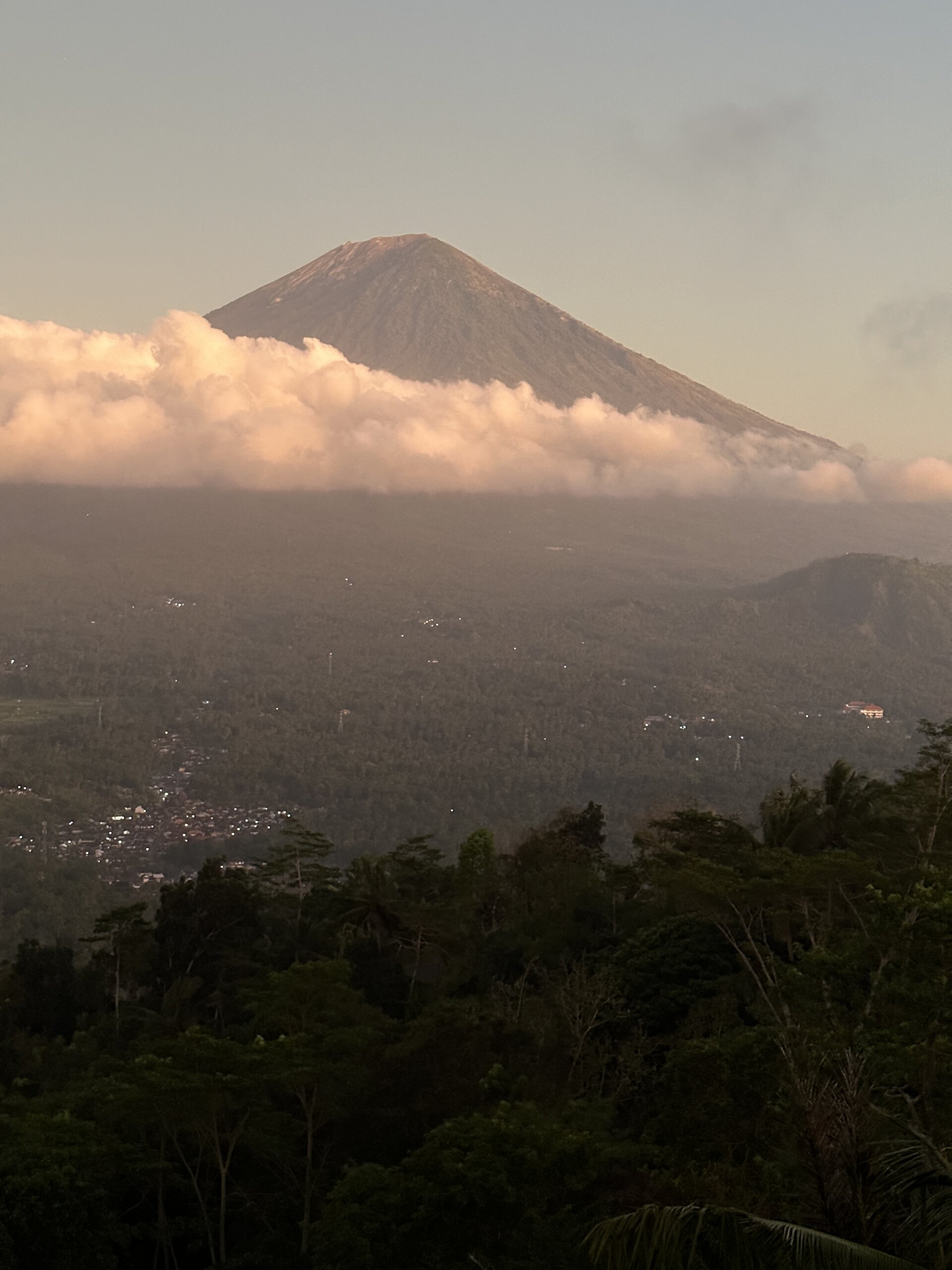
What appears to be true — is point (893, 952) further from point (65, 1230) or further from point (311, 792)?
point (311, 792)

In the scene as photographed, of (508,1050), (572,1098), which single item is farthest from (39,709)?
(572,1098)

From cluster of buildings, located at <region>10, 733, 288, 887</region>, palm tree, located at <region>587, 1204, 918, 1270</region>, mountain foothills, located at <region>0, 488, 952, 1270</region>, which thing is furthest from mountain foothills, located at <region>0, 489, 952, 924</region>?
palm tree, located at <region>587, 1204, 918, 1270</region>

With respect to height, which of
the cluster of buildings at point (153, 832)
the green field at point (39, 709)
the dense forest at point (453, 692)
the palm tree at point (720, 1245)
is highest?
the palm tree at point (720, 1245)

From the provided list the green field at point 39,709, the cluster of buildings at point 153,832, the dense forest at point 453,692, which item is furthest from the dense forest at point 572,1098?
the green field at point 39,709

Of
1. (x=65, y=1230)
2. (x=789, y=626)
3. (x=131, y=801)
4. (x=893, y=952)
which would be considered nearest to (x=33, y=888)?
(x=131, y=801)

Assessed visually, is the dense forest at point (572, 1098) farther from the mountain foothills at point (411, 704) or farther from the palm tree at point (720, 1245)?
the mountain foothills at point (411, 704)
